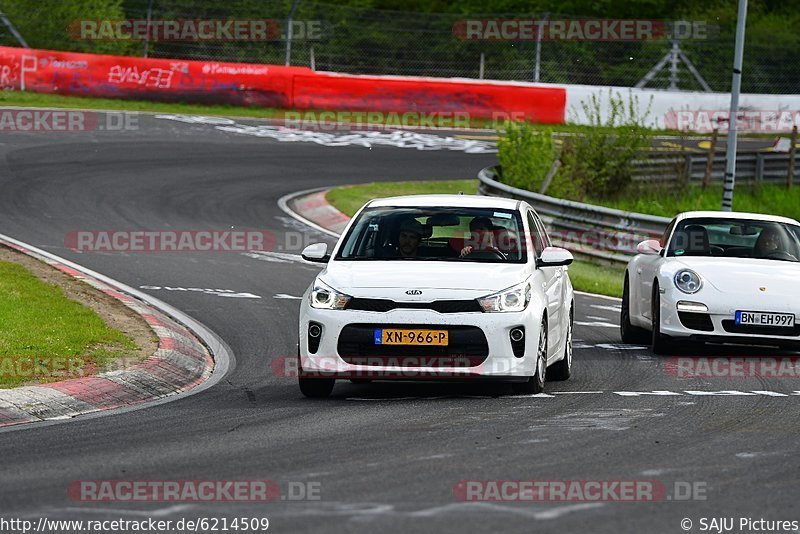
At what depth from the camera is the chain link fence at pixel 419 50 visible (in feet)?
121

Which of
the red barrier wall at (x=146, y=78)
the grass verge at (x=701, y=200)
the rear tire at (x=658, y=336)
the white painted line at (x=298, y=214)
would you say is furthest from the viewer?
the red barrier wall at (x=146, y=78)

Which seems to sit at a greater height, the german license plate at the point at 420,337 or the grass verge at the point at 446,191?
the german license plate at the point at 420,337

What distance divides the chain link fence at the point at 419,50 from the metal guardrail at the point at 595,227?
14995 mm

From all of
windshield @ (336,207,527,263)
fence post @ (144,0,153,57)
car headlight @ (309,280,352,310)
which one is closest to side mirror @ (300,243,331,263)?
windshield @ (336,207,527,263)

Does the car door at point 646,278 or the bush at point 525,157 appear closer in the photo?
the car door at point 646,278

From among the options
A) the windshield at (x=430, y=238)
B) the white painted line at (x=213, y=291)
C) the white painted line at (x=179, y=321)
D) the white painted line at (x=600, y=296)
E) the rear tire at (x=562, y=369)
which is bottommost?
the white painted line at (x=600, y=296)

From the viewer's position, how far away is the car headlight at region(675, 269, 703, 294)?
1359 cm

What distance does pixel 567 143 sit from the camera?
26.9 metres

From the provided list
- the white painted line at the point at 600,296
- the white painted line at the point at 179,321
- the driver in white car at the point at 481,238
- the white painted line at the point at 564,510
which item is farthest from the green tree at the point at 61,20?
the white painted line at the point at 564,510

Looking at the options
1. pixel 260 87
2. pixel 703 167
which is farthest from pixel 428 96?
pixel 703 167

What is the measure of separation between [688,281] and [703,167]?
16314 mm

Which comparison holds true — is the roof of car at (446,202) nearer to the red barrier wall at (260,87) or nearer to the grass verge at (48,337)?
the grass verge at (48,337)

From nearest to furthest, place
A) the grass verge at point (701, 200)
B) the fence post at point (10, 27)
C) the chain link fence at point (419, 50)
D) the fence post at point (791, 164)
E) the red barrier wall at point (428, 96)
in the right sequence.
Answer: the grass verge at point (701, 200)
the fence post at point (791, 164)
the fence post at point (10, 27)
the red barrier wall at point (428, 96)
the chain link fence at point (419, 50)

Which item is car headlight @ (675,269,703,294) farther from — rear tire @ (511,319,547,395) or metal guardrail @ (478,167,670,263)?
metal guardrail @ (478,167,670,263)
